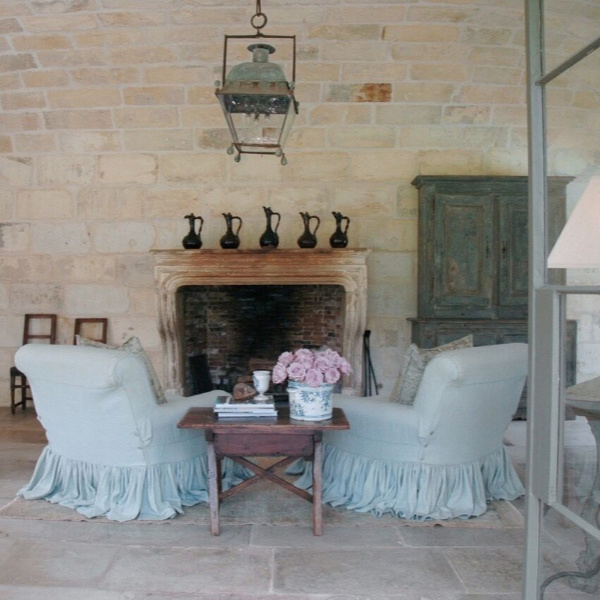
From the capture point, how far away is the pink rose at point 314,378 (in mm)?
3164

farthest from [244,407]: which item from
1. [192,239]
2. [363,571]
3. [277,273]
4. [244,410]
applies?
[192,239]

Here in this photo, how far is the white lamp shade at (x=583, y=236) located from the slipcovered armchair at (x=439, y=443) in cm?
144

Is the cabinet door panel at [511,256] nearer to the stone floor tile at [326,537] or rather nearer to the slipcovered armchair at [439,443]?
the slipcovered armchair at [439,443]

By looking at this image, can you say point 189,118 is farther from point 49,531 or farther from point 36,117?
point 49,531

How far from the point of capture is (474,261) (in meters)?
5.70

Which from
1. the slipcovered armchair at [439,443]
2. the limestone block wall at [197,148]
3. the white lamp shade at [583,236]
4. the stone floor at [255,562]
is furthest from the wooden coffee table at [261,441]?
the limestone block wall at [197,148]

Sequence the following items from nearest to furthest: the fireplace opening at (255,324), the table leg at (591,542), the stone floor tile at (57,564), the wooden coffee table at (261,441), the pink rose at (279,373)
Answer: the table leg at (591,542) → the stone floor tile at (57,564) → the wooden coffee table at (261,441) → the pink rose at (279,373) → the fireplace opening at (255,324)

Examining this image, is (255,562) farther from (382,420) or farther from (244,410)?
(382,420)

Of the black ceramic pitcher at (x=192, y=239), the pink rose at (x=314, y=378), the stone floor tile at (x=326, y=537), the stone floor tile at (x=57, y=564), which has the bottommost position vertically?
the stone floor tile at (x=57, y=564)

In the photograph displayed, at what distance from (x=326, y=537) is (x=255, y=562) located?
434 mm

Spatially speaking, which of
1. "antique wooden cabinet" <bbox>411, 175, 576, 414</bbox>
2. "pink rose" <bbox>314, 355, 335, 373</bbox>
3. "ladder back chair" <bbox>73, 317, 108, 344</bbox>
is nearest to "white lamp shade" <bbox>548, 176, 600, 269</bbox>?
"pink rose" <bbox>314, 355, 335, 373</bbox>

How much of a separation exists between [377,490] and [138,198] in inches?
152

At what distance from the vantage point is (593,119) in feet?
5.34

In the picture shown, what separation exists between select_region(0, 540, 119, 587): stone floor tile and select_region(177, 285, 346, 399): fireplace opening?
3.69 meters
